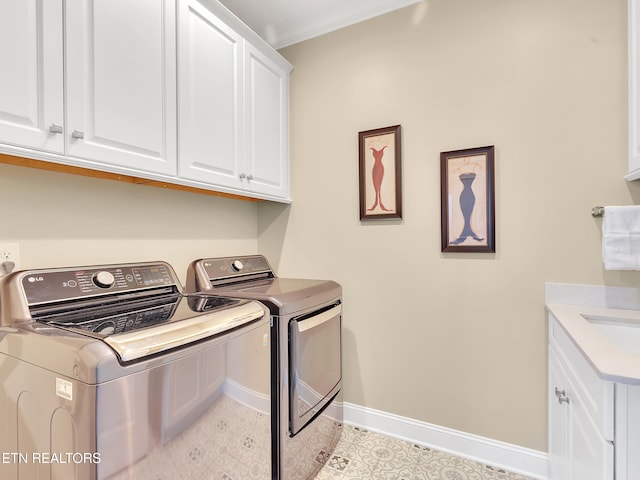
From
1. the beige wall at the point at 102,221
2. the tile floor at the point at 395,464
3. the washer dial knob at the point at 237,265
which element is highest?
the beige wall at the point at 102,221

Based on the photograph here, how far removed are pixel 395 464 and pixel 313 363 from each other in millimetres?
726

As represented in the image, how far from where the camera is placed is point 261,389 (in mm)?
1338

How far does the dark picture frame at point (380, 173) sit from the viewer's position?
2006mm

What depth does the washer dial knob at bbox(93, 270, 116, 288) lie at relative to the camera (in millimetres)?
1348

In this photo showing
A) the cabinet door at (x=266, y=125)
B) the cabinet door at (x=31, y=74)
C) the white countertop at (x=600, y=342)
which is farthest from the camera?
the cabinet door at (x=266, y=125)

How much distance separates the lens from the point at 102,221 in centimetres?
153

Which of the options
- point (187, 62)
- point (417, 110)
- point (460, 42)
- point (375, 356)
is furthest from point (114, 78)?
point (375, 356)

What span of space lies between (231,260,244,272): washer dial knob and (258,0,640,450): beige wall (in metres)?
0.40

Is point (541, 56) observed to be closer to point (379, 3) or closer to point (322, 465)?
point (379, 3)

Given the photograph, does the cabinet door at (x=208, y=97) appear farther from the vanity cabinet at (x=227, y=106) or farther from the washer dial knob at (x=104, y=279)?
the washer dial knob at (x=104, y=279)

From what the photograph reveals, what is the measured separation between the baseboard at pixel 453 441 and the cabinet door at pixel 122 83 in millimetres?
1834

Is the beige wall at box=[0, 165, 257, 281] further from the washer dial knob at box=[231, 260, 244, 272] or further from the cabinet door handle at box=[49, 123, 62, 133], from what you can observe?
the cabinet door handle at box=[49, 123, 62, 133]

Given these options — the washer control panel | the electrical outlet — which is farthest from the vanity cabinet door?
the electrical outlet

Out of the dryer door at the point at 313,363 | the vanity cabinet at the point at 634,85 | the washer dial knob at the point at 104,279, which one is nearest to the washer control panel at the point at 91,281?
the washer dial knob at the point at 104,279
